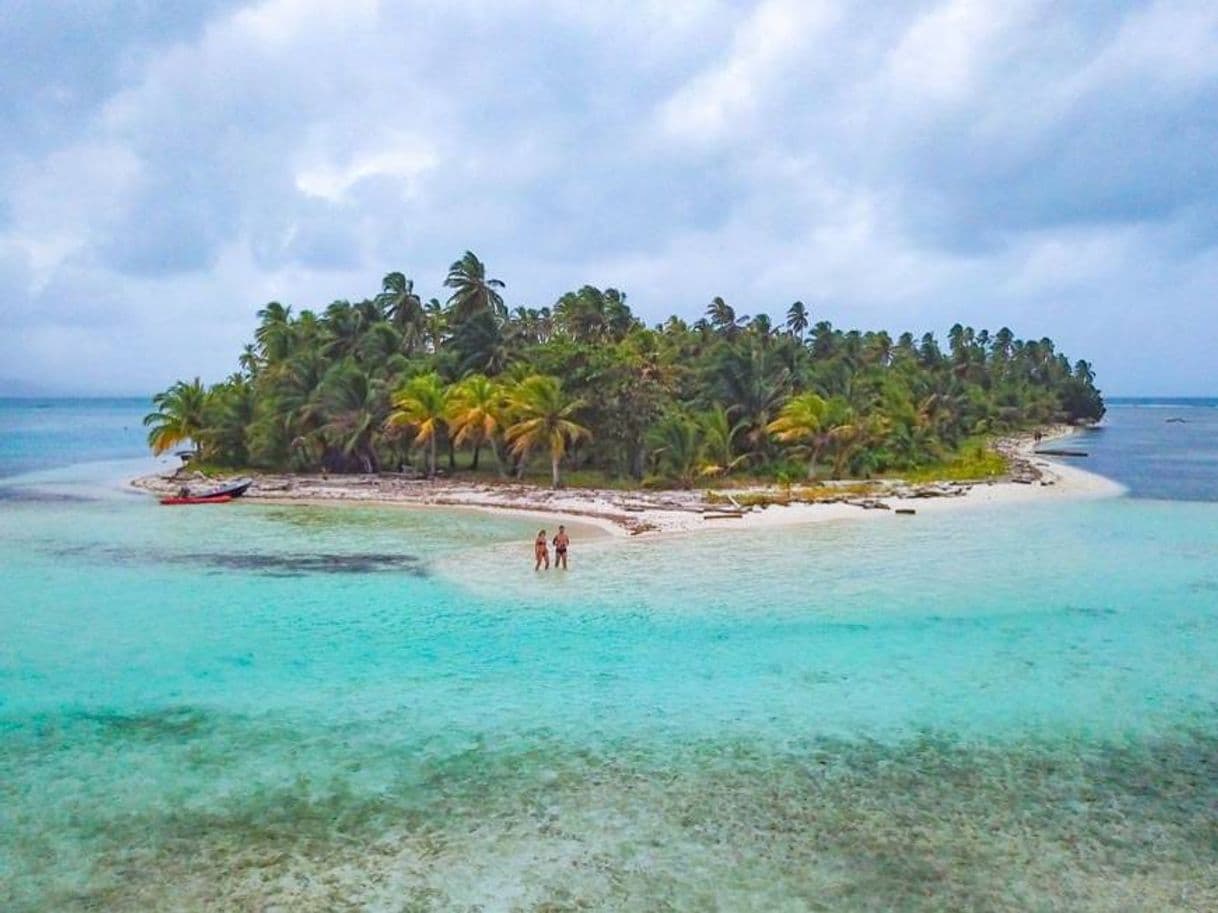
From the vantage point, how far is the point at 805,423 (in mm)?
45406

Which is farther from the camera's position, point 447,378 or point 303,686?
point 447,378

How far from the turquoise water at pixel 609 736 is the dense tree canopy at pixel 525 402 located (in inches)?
692

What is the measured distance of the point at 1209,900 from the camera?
9188 mm

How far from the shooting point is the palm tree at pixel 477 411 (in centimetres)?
4200

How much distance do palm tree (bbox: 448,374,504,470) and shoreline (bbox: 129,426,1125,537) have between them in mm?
2480

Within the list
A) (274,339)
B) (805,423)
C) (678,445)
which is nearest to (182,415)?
(274,339)

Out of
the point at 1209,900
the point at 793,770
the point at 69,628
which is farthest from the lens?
the point at 69,628

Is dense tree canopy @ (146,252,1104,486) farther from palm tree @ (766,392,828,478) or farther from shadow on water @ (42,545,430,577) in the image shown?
shadow on water @ (42,545,430,577)

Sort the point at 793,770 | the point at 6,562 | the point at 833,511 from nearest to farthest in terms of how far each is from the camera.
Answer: the point at 793,770 < the point at 6,562 < the point at 833,511

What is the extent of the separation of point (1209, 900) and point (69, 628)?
20136 mm

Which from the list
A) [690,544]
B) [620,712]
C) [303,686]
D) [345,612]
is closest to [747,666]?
[620,712]

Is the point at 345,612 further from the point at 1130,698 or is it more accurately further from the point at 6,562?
the point at 1130,698

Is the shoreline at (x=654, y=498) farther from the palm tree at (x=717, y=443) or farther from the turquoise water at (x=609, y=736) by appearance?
the turquoise water at (x=609, y=736)

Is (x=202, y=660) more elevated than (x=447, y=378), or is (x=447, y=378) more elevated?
(x=447, y=378)
